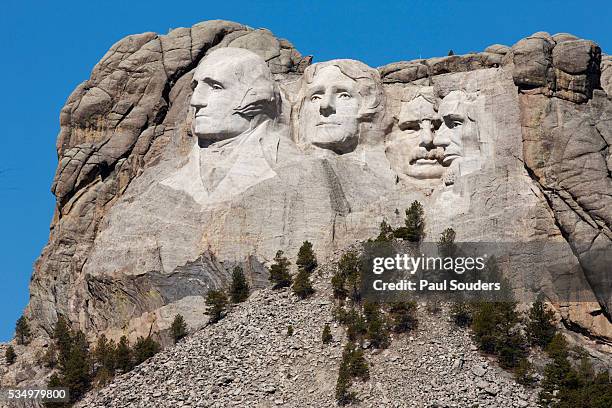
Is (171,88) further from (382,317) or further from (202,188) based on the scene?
(382,317)

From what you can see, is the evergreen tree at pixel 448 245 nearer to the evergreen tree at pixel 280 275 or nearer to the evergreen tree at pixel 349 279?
the evergreen tree at pixel 349 279

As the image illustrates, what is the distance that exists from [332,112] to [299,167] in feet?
6.39

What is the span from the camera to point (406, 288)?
169ft

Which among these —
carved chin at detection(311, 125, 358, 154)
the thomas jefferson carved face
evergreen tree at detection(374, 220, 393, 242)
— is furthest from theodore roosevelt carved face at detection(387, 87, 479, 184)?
the thomas jefferson carved face

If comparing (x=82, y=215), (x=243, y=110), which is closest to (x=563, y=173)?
(x=243, y=110)

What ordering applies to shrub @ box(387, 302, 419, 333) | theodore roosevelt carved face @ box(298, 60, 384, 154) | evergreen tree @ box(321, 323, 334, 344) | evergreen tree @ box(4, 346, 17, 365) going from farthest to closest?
theodore roosevelt carved face @ box(298, 60, 384, 154) → evergreen tree @ box(4, 346, 17, 365) → shrub @ box(387, 302, 419, 333) → evergreen tree @ box(321, 323, 334, 344)

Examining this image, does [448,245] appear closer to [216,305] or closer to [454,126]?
[454,126]

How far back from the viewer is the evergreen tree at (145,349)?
51.5 meters

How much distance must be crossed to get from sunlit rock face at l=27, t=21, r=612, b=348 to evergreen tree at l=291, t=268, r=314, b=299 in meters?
1.27

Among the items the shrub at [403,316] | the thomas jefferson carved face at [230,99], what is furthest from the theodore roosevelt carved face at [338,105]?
the shrub at [403,316]

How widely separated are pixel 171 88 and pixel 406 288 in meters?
9.21

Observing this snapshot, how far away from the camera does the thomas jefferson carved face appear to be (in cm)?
5459

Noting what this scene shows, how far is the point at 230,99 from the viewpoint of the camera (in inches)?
2151

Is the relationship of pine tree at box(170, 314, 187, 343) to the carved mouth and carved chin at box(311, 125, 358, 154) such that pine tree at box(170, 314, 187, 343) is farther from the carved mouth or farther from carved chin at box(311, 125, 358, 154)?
the carved mouth
